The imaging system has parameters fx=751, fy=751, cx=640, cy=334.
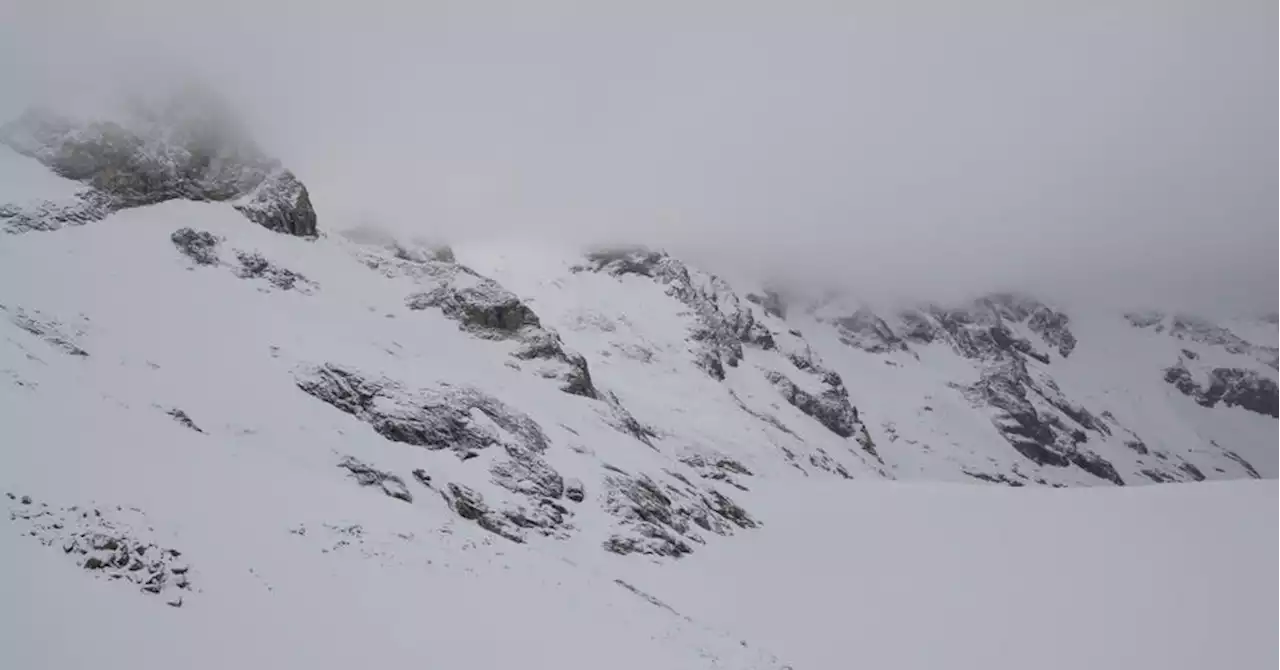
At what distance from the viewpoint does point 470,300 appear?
59844mm

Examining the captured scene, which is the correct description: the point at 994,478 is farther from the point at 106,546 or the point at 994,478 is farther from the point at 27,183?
the point at 106,546

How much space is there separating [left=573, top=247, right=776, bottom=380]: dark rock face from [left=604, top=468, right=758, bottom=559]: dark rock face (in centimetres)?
6134

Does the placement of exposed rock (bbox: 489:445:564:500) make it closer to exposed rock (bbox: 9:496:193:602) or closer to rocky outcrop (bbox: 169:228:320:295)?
exposed rock (bbox: 9:496:193:602)

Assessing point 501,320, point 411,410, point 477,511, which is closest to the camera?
point 477,511

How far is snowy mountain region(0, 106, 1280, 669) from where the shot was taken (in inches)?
512

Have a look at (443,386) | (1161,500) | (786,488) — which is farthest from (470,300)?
(1161,500)

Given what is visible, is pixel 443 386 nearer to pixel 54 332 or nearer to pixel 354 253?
pixel 54 332

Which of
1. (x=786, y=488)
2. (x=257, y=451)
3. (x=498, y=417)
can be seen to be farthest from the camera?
(x=786, y=488)

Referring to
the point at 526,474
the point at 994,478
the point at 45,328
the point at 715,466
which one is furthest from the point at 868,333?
the point at 45,328

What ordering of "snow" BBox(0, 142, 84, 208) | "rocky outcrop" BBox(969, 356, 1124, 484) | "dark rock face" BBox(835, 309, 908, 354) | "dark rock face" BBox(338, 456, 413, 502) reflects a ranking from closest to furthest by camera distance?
"dark rock face" BBox(338, 456, 413, 502) → "snow" BBox(0, 142, 84, 208) → "rocky outcrop" BBox(969, 356, 1124, 484) → "dark rock face" BBox(835, 309, 908, 354)

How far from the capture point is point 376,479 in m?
25.9

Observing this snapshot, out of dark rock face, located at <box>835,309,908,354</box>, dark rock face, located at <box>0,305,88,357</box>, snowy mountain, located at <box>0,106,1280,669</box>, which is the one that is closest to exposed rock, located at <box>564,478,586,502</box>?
snowy mountain, located at <box>0,106,1280,669</box>

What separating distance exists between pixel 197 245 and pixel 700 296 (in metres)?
78.5

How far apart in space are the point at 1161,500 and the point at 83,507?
128 ft
